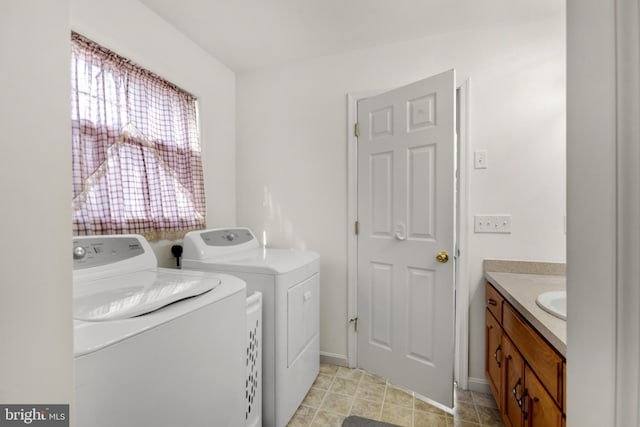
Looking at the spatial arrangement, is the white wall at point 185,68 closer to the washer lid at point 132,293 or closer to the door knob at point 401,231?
the washer lid at point 132,293

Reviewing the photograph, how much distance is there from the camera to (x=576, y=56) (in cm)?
39

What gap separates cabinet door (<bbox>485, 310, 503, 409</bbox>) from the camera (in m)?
1.55

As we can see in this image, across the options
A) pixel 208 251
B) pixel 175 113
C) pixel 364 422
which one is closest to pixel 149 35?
pixel 175 113

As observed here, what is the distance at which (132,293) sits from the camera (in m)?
0.98

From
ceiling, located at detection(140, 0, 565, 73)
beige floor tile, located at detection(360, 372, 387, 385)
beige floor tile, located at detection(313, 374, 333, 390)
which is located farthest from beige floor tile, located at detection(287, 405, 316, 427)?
ceiling, located at detection(140, 0, 565, 73)

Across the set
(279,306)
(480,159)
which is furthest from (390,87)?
(279,306)

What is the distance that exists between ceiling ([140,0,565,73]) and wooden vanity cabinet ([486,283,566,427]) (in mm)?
1697

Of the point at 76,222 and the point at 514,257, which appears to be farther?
the point at 514,257

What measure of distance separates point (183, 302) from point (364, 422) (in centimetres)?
128

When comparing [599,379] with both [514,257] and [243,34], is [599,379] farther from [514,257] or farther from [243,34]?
[243,34]

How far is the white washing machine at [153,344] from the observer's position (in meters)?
0.67

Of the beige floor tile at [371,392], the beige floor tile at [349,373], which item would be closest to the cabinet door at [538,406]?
the beige floor tile at [371,392]

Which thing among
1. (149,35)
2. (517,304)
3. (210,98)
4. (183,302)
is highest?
(149,35)

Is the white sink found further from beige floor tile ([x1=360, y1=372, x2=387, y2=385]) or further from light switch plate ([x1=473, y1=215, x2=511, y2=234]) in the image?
beige floor tile ([x1=360, y1=372, x2=387, y2=385])
